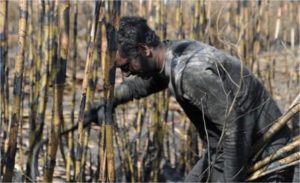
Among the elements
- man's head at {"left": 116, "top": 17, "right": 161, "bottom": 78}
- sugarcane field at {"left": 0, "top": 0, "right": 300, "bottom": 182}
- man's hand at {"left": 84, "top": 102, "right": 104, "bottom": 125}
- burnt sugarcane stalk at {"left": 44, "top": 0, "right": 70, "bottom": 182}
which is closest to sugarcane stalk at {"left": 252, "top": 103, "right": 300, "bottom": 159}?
sugarcane field at {"left": 0, "top": 0, "right": 300, "bottom": 182}

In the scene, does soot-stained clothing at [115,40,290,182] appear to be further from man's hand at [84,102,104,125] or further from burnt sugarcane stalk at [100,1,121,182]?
burnt sugarcane stalk at [100,1,121,182]

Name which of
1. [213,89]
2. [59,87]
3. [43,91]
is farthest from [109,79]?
[43,91]

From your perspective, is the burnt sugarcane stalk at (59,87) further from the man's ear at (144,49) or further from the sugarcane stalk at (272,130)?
the sugarcane stalk at (272,130)

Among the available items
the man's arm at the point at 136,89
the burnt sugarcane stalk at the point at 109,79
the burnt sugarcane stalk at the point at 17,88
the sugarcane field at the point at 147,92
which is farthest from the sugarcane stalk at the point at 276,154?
the burnt sugarcane stalk at the point at 17,88

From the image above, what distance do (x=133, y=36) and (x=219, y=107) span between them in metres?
0.31

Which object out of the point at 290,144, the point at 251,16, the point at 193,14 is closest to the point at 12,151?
the point at 290,144

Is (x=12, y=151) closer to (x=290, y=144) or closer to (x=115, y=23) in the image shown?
(x=115, y=23)

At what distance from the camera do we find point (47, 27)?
1940 mm

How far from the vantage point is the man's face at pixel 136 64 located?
5.41 feet

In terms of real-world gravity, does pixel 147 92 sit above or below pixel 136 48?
below

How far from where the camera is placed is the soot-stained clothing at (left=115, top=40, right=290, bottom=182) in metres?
1.59

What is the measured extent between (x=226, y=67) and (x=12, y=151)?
637 millimetres

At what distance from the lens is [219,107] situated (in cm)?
160

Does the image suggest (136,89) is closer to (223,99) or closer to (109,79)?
(223,99)
